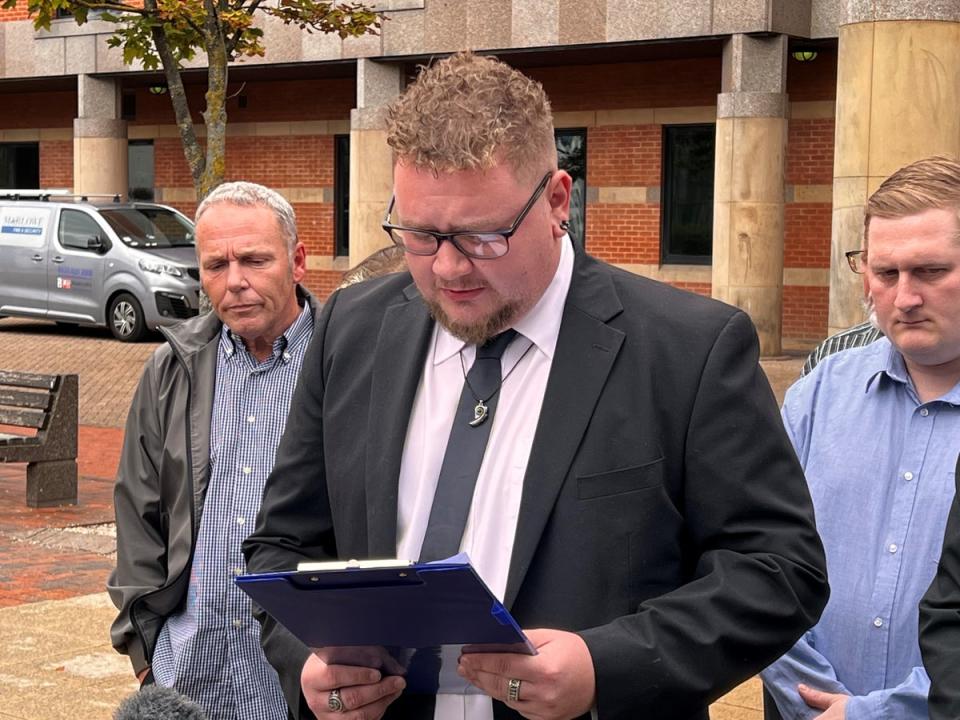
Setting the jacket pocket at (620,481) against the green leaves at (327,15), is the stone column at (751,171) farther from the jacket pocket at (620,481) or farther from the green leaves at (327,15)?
the jacket pocket at (620,481)

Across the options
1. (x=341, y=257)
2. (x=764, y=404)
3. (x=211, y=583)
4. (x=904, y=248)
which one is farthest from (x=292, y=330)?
(x=341, y=257)

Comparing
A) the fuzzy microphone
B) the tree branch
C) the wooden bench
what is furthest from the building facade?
the fuzzy microphone

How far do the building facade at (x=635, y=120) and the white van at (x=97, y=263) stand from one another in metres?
2.66

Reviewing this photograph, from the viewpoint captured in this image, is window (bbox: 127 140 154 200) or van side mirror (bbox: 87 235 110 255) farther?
window (bbox: 127 140 154 200)

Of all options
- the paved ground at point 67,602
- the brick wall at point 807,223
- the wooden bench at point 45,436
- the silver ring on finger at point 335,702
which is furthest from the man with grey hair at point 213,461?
the brick wall at point 807,223

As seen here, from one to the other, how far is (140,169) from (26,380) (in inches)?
734

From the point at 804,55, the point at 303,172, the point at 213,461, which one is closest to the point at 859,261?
the point at 213,461

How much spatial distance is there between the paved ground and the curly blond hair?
152 inches

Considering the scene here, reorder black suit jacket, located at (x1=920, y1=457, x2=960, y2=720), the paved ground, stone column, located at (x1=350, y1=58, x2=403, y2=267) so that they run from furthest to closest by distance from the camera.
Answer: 1. stone column, located at (x1=350, y1=58, x2=403, y2=267)
2. the paved ground
3. black suit jacket, located at (x1=920, y1=457, x2=960, y2=720)

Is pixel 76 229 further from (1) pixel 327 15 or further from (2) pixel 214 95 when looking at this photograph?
(2) pixel 214 95

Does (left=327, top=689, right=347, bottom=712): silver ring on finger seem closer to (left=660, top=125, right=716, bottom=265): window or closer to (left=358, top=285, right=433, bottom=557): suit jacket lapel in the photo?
(left=358, top=285, right=433, bottom=557): suit jacket lapel

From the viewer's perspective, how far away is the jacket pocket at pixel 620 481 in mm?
2475

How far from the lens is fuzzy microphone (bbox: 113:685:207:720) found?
9.55ft

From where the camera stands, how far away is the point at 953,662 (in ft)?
8.95
